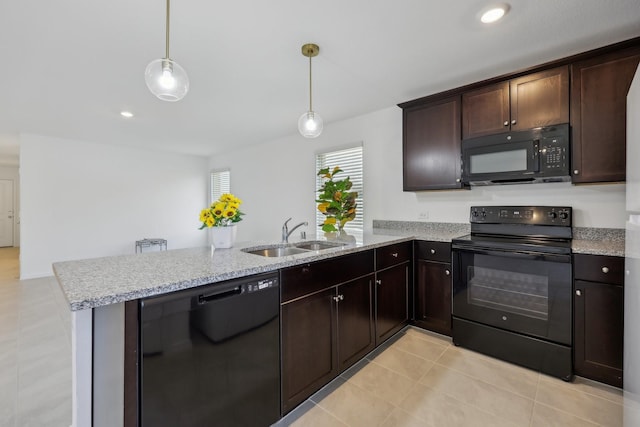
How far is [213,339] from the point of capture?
1281mm

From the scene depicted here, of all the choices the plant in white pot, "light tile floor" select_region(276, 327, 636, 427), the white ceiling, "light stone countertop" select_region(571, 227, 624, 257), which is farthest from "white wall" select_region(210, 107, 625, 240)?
the plant in white pot

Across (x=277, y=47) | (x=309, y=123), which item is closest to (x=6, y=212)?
(x=277, y=47)

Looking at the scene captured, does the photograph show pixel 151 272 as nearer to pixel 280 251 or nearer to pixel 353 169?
pixel 280 251

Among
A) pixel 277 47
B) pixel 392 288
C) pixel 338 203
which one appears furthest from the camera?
pixel 338 203

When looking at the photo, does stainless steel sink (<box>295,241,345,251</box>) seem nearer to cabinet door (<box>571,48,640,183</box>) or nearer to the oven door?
the oven door

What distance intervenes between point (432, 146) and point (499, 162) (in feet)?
2.13

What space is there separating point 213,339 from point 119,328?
0.38 meters

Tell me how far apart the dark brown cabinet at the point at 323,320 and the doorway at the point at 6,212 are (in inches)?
436

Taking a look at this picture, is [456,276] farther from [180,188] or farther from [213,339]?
[180,188]

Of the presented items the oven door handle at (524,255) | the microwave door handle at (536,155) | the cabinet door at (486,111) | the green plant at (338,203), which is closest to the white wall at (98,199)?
the green plant at (338,203)

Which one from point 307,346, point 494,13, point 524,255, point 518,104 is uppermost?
point 494,13

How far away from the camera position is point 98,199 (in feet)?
17.6

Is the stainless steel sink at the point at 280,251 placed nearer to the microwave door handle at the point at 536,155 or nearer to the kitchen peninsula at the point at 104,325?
the kitchen peninsula at the point at 104,325

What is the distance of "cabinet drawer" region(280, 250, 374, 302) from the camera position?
5.29ft
